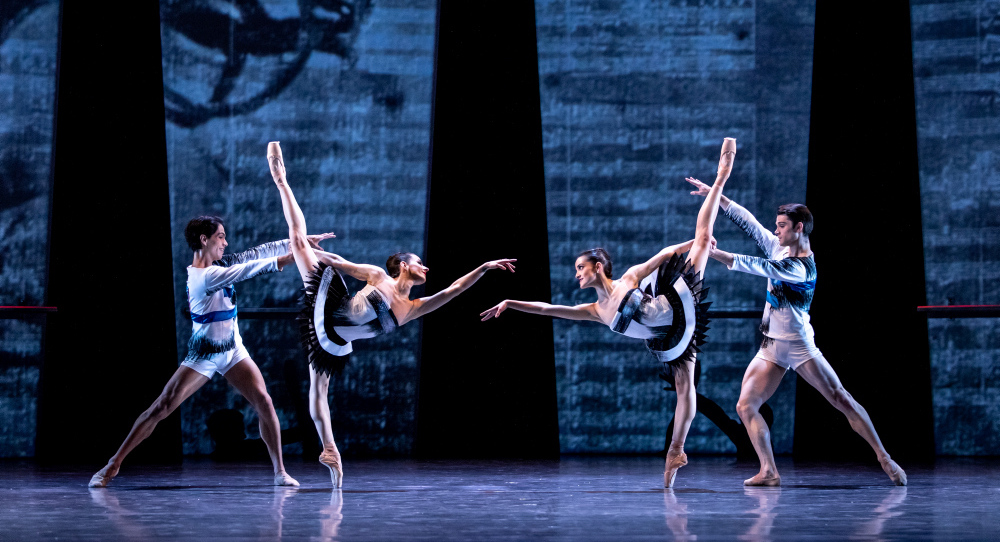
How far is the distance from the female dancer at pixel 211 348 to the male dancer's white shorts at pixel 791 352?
247 cm

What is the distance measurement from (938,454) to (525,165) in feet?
11.6

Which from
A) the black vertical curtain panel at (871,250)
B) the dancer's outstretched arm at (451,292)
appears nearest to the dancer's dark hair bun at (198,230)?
the dancer's outstretched arm at (451,292)

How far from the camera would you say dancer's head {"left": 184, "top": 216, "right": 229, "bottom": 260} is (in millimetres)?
4934

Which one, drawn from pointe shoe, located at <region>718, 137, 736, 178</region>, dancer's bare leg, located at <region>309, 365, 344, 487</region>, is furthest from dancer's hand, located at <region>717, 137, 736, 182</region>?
dancer's bare leg, located at <region>309, 365, 344, 487</region>

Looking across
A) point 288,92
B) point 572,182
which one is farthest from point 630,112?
point 288,92

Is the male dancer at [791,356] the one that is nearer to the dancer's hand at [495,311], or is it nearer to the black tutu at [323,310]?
the dancer's hand at [495,311]

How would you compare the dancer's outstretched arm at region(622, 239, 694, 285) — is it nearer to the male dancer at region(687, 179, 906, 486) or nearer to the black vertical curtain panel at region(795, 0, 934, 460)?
the male dancer at region(687, 179, 906, 486)

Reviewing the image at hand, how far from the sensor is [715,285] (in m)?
7.14

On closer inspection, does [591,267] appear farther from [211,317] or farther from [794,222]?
[211,317]

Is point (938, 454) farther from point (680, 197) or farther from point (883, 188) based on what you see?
point (680, 197)

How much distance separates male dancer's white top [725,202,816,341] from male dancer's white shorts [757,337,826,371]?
3 centimetres

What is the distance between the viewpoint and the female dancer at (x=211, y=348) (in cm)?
488

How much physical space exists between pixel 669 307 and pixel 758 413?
28.3 inches

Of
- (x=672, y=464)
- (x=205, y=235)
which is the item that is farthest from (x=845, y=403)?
(x=205, y=235)
